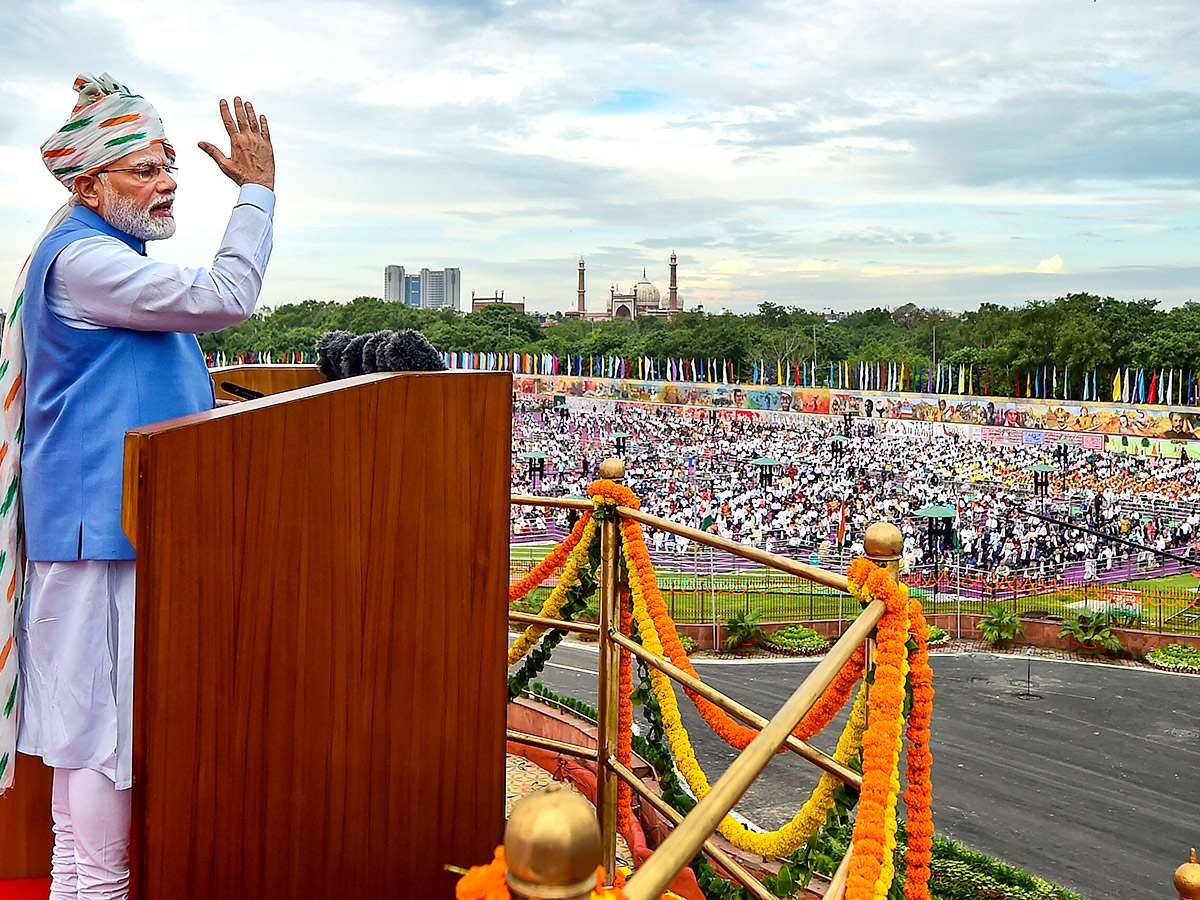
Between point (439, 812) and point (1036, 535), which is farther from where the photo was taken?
point (1036, 535)

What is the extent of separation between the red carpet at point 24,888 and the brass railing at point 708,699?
102 centimetres

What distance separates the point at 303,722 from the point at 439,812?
1.07 ft

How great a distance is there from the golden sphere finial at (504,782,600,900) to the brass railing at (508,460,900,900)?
0.03m

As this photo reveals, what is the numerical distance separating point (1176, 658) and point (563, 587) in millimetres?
14415

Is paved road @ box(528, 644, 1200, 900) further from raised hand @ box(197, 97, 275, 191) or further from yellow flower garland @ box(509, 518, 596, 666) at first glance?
raised hand @ box(197, 97, 275, 191)

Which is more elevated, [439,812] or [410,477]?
[410,477]

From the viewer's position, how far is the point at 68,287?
1.64 m

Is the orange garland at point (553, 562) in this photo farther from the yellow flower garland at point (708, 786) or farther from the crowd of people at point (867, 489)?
the crowd of people at point (867, 489)

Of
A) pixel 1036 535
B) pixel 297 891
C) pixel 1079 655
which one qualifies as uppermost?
pixel 297 891

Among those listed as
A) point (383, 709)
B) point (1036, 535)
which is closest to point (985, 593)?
point (1036, 535)

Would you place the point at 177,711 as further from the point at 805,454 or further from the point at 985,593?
the point at 805,454

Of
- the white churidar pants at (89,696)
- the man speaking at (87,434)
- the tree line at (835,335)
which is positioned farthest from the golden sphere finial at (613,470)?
the tree line at (835,335)

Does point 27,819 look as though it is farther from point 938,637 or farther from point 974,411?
point 974,411

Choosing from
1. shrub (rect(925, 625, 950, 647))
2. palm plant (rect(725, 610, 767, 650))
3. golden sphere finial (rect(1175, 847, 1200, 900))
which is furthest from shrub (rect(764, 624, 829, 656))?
golden sphere finial (rect(1175, 847, 1200, 900))
